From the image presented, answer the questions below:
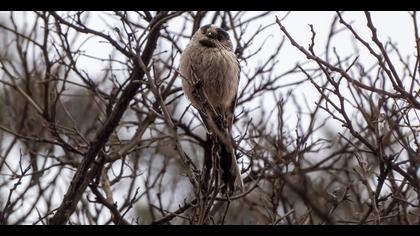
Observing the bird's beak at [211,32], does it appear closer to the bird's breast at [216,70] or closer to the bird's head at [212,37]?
the bird's head at [212,37]

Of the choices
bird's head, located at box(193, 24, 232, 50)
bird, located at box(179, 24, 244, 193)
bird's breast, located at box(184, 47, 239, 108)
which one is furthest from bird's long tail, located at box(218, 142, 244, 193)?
Result: bird's head, located at box(193, 24, 232, 50)

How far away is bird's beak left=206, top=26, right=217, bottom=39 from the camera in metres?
6.21

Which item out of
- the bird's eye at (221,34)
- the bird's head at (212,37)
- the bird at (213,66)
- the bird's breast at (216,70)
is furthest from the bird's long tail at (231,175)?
the bird's eye at (221,34)

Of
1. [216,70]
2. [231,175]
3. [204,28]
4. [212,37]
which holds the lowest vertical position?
[231,175]

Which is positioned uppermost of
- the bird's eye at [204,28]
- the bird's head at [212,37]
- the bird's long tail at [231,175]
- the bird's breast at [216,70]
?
the bird's eye at [204,28]

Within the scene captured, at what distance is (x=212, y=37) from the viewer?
6.21 metres

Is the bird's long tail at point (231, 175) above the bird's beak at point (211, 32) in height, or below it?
below

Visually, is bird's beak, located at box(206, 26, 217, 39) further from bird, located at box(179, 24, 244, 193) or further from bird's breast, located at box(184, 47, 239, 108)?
bird's breast, located at box(184, 47, 239, 108)

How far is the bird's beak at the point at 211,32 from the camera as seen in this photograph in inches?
244

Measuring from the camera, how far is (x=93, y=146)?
5211 mm

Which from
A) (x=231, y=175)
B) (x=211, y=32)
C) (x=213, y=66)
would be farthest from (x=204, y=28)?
(x=231, y=175)

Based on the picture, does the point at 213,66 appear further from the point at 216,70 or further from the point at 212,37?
the point at 212,37

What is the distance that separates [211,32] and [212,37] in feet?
0.19
